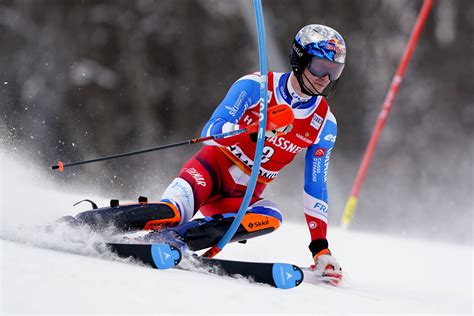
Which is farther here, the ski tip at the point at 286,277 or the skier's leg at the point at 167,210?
the skier's leg at the point at 167,210

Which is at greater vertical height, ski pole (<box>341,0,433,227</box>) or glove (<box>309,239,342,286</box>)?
ski pole (<box>341,0,433,227</box>)

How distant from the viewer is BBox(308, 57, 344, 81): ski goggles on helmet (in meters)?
3.89

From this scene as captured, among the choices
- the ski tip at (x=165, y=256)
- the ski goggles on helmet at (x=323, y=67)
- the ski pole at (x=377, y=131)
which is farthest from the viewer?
the ski pole at (x=377, y=131)

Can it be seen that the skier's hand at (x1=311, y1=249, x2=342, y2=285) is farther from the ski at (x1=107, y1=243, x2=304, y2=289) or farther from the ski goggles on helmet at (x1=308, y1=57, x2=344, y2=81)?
the ski goggles on helmet at (x1=308, y1=57, x2=344, y2=81)

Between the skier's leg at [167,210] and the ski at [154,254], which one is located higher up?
the skier's leg at [167,210]

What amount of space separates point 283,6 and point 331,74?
52.4 feet

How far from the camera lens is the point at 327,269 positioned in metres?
4.00

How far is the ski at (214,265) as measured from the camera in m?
3.10

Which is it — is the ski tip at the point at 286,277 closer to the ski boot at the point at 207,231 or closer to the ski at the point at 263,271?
the ski at the point at 263,271

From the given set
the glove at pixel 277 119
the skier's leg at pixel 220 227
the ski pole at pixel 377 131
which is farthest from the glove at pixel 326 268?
the ski pole at pixel 377 131

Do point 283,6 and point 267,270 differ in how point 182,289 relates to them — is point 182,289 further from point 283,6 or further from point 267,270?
point 283,6

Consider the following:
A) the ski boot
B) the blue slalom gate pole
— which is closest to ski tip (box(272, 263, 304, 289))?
the blue slalom gate pole

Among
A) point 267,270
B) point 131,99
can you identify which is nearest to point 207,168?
point 267,270

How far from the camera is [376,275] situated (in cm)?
546
